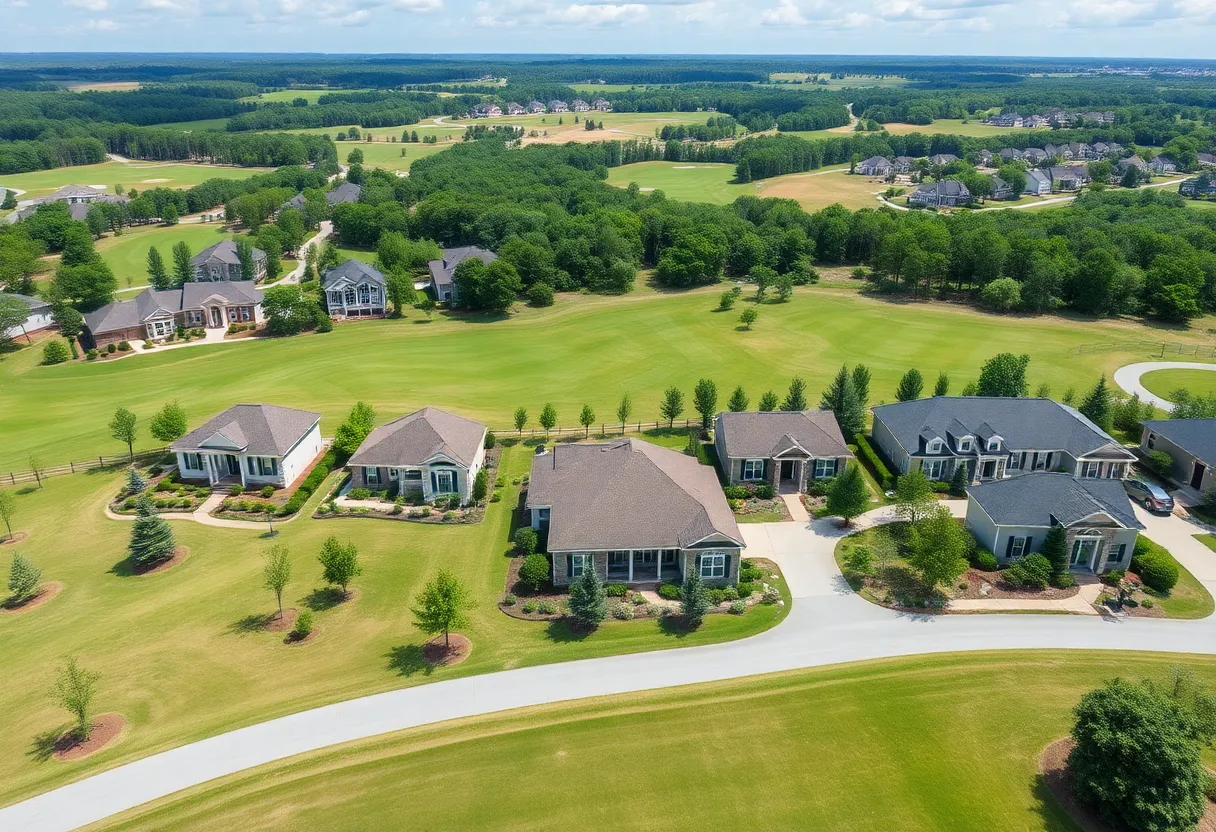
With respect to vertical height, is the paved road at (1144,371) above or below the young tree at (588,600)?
below

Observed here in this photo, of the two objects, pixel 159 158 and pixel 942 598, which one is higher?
pixel 159 158

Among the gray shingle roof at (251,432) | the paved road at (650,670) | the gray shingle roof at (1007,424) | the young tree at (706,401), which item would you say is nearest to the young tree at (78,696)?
the paved road at (650,670)

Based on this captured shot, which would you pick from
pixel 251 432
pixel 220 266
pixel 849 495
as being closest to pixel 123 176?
pixel 220 266

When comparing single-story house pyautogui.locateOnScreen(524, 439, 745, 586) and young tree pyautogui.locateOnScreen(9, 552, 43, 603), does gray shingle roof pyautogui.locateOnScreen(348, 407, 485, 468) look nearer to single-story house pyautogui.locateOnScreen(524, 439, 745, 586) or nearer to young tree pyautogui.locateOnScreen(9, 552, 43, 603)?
single-story house pyautogui.locateOnScreen(524, 439, 745, 586)

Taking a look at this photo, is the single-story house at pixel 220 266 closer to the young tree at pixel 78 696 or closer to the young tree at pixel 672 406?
the young tree at pixel 672 406

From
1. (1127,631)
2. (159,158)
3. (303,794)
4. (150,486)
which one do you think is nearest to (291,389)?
(150,486)

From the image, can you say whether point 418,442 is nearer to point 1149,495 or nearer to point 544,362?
point 544,362

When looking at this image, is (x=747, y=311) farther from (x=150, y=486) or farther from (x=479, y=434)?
(x=150, y=486)
